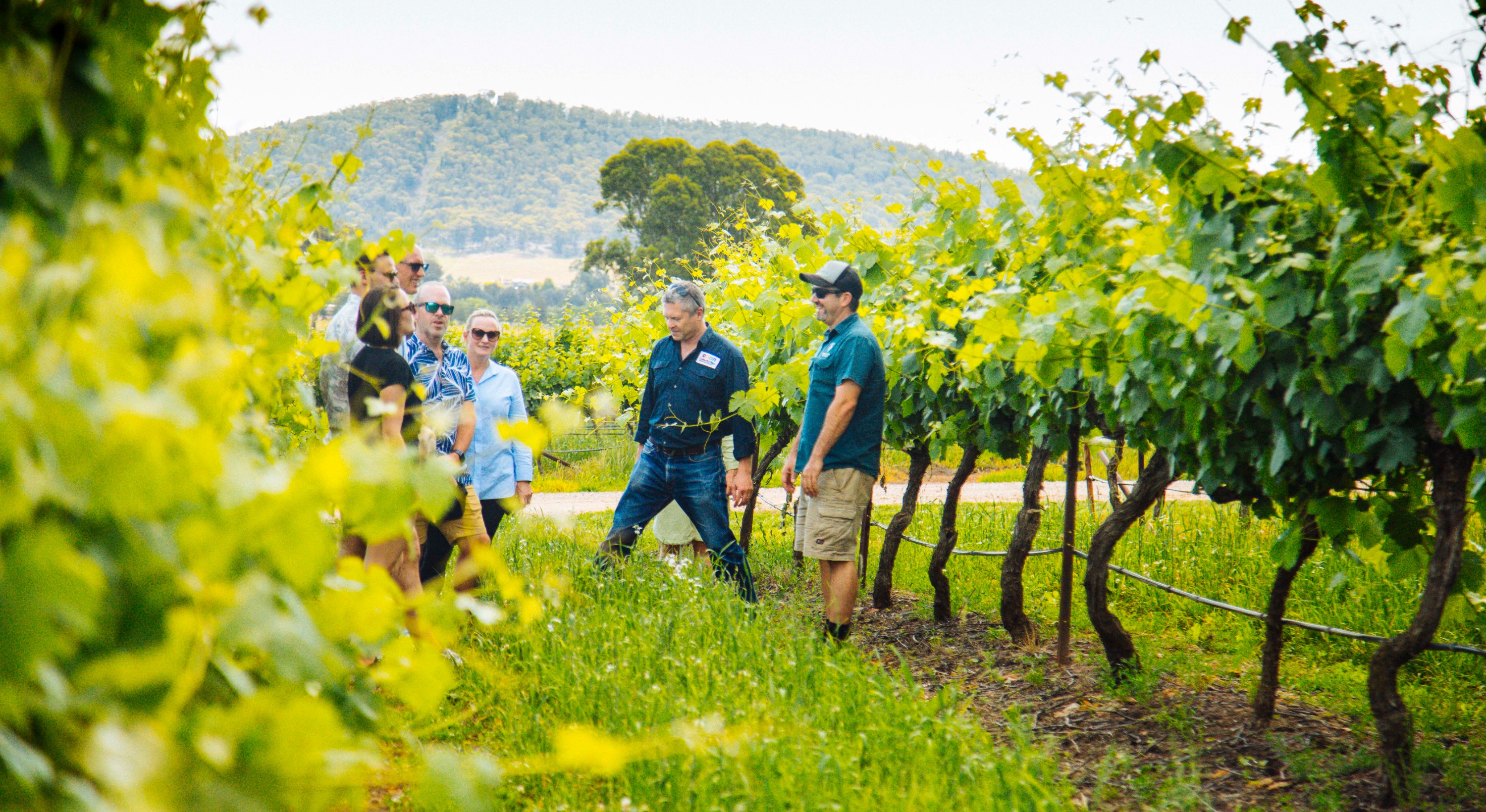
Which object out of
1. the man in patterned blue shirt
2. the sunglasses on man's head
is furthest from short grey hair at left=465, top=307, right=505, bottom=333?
the sunglasses on man's head

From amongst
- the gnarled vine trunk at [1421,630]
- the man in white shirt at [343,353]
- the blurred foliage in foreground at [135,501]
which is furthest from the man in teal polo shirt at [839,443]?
the blurred foliage in foreground at [135,501]

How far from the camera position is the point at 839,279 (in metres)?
4.81

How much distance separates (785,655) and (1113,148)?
242 centimetres

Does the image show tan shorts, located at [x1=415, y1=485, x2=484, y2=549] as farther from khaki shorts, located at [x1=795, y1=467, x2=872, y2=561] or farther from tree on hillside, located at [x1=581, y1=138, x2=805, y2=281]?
tree on hillside, located at [x1=581, y1=138, x2=805, y2=281]

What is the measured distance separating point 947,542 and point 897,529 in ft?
1.75

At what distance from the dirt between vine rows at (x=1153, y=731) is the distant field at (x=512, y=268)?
73441mm

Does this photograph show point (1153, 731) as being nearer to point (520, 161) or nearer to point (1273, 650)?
point (1273, 650)

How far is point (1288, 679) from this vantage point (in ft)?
15.3

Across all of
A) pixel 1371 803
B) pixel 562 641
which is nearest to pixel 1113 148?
pixel 1371 803

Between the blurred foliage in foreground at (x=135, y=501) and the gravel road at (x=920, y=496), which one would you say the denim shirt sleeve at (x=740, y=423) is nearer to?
the blurred foliage in foreground at (x=135, y=501)

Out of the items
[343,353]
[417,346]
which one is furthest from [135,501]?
[417,346]

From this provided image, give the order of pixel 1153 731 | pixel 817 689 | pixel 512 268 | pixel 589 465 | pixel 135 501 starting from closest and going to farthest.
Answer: pixel 135 501
pixel 817 689
pixel 1153 731
pixel 589 465
pixel 512 268

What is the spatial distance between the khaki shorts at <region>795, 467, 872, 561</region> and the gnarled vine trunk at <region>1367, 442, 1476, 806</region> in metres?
2.24

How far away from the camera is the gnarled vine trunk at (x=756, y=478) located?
269 inches
